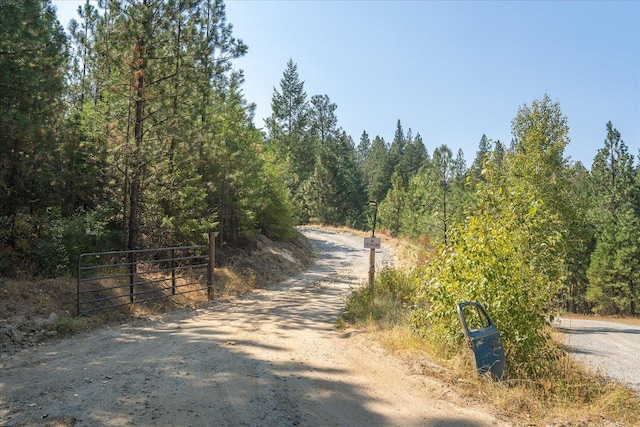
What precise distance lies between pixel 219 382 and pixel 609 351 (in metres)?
13.5

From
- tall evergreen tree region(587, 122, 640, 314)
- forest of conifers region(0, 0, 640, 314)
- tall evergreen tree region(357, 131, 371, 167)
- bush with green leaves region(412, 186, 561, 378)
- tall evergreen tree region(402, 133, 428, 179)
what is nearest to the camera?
bush with green leaves region(412, 186, 561, 378)

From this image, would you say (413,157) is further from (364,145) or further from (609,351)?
(609,351)

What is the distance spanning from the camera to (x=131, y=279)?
400 inches

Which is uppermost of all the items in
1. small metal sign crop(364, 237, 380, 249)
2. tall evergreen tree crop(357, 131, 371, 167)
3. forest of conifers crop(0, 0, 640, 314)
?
tall evergreen tree crop(357, 131, 371, 167)

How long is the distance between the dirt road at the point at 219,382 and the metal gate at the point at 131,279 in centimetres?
123

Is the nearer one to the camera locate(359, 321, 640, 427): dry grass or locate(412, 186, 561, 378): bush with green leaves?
locate(359, 321, 640, 427): dry grass

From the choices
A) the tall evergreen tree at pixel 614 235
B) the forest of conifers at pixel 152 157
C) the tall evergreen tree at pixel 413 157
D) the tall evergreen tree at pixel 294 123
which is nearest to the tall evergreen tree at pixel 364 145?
the tall evergreen tree at pixel 413 157

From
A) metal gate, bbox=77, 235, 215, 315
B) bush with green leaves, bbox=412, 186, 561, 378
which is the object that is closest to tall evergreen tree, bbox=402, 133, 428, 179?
metal gate, bbox=77, 235, 215, 315

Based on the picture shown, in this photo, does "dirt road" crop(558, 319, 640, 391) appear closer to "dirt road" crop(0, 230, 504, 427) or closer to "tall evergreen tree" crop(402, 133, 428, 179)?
"dirt road" crop(0, 230, 504, 427)

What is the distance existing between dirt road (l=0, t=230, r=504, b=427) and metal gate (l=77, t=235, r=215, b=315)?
48.3 inches

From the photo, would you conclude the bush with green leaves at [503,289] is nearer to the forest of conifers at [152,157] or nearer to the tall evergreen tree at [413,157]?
the forest of conifers at [152,157]

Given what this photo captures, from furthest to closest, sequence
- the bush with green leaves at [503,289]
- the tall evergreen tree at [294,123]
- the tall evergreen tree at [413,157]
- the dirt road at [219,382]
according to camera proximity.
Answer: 1. the tall evergreen tree at [413,157]
2. the tall evergreen tree at [294,123]
3. the bush with green leaves at [503,289]
4. the dirt road at [219,382]

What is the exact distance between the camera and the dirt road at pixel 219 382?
4.48 m

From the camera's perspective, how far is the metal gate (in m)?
9.24
